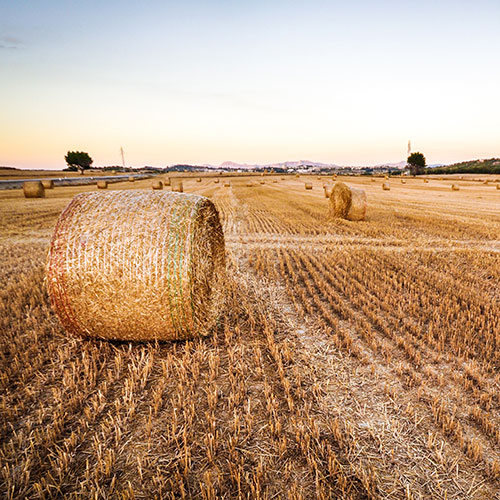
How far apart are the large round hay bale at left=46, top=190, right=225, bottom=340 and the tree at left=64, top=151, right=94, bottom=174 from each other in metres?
107

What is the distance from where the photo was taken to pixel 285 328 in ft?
16.1

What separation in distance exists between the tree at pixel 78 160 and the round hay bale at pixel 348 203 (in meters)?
100

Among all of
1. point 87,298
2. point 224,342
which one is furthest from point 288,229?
point 87,298

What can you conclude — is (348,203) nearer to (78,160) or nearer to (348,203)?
(348,203)

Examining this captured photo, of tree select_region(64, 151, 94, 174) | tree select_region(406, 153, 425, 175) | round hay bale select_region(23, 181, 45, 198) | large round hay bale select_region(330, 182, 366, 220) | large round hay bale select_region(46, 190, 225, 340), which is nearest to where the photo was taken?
large round hay bale select_region(46, 190, 225, 340)

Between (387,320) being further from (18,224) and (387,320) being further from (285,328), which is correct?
(18,224)

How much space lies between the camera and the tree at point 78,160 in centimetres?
9606

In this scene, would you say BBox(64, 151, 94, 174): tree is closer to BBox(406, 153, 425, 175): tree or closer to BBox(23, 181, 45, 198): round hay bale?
BBox(23, 181, 45, 198): round hay bale

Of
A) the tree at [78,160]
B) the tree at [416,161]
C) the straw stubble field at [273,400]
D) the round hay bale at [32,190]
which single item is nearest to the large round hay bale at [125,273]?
the straw stubble field at [273,400]

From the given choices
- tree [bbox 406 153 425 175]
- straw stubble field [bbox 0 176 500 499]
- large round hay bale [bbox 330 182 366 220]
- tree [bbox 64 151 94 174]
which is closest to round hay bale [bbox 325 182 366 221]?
large round hay bale [bbox 330 182 366 220]

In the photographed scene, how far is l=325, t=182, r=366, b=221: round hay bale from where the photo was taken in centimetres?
1429

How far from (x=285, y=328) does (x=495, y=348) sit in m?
2.89

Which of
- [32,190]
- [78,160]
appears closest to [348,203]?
[32,190]

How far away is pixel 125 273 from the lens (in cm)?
396
